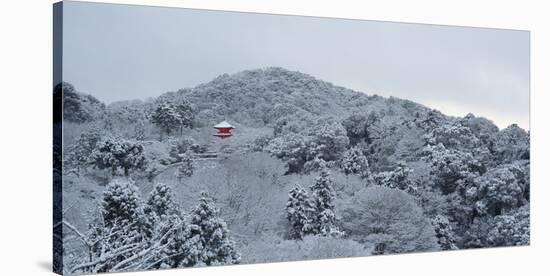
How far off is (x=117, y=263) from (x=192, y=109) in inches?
81.3

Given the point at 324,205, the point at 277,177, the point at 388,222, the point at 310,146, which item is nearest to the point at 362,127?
the point at 310,146

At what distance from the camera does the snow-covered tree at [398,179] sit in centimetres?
1162

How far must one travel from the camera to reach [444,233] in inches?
476

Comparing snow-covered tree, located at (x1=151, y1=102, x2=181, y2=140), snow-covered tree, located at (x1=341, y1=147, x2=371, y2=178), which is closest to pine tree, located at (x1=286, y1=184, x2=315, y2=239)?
snow-covered tree, located at (x1=341, y1=147, x2=371, y2=178)

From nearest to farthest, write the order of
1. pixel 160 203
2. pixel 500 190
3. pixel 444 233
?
1. pixel 160 203
2. pixel 444 233
3. pixel 500 190

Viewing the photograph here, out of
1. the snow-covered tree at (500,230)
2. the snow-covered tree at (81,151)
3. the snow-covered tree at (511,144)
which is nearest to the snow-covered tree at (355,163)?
the snow-covered tree at (500,230)

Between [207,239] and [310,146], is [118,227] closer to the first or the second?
[207,239]

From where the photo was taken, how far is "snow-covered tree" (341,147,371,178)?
448 inches

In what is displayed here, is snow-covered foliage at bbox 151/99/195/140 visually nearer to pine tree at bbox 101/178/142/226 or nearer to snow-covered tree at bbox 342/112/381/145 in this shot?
pine tree at bbox 101/178/142/226

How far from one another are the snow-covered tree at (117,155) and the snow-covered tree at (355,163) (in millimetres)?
2838

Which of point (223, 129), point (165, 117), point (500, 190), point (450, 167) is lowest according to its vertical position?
point (500, 190)

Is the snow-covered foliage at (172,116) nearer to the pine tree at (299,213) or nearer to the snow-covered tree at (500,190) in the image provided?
the pine tree at (299,213)

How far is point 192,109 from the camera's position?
1038cm

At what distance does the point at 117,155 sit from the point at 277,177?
85.4 inches
